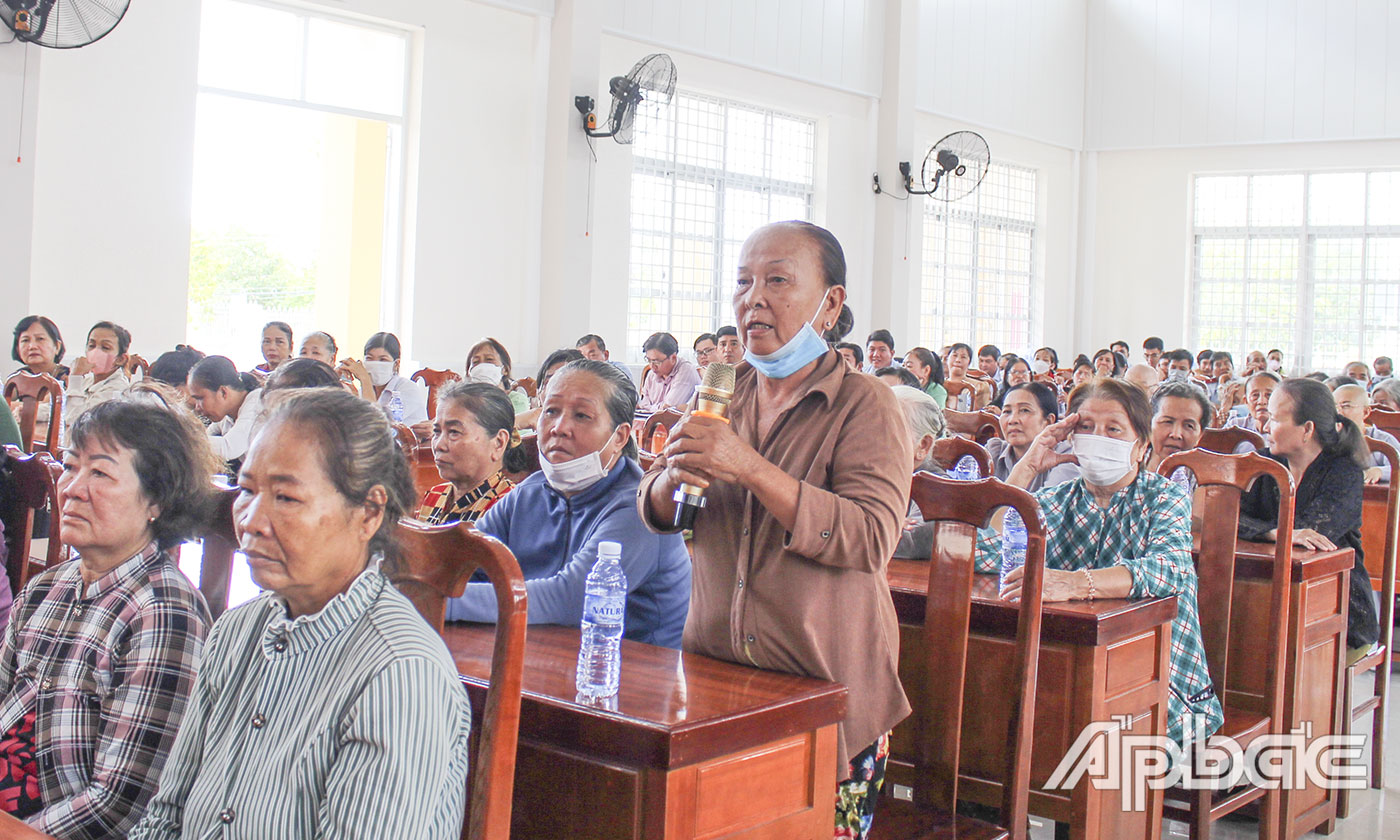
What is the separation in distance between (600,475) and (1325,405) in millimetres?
2564

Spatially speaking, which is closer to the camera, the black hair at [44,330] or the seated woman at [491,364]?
the black hair at [44,330]

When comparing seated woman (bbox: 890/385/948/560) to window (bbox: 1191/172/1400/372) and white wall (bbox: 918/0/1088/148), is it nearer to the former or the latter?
white wall (bbox: 918/0/1088/148)

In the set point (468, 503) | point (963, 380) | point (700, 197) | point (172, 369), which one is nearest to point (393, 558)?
point (468, 503)

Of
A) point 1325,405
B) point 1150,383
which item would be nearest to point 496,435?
point 1325,405

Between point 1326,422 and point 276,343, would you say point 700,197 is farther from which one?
point 1326,422

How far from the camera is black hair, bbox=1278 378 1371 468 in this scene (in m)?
3.71

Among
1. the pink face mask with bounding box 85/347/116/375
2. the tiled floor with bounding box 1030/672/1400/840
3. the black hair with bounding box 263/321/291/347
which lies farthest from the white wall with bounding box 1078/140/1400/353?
the tiled floor with bounding box 1030/672/1400/840

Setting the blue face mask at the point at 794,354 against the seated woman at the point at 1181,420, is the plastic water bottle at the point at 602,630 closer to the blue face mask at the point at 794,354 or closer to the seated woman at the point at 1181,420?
the blue face mask at the point at 794,354

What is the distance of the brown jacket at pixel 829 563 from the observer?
178 cm

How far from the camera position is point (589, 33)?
30.9 feet

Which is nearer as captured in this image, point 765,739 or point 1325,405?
point 765,739

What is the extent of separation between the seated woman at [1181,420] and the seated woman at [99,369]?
4543mm

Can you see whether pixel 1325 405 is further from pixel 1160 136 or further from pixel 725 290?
pixel 1160 136

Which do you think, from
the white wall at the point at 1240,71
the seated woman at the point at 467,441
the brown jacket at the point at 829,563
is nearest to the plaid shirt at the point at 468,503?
the seated woman at the point at 467,441
